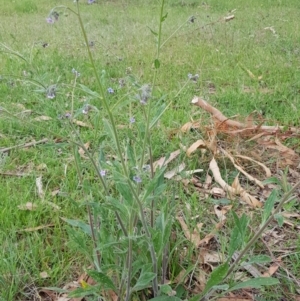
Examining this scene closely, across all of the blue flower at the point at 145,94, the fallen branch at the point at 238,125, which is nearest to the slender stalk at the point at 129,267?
the blue flower at the point at 145,94

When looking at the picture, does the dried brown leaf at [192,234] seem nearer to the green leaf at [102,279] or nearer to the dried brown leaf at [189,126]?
the green leaf at [102,279]

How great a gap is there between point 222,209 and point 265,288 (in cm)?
40

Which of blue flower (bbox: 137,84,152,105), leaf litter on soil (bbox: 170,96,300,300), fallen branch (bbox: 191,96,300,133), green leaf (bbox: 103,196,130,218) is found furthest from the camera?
fallen branch (bbox: 191,96,300,133)

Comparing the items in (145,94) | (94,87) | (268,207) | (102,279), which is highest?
(145,94)

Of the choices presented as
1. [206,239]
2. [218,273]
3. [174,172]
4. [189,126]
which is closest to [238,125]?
[189,126]

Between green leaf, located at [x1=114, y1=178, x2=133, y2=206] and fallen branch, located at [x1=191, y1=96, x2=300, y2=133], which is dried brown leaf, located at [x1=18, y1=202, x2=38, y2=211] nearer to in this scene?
green leaf, located at [x1=114, y1=178, x2=133, y2=206]

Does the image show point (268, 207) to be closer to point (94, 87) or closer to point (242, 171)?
point (242, 171)

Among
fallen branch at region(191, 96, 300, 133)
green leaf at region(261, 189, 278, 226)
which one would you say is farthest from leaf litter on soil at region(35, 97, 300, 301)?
A: green leaf at region(261, 189, 278, 226)

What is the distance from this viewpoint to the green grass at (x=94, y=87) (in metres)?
1.45

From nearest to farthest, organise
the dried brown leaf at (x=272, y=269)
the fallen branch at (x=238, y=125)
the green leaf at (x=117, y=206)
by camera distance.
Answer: the green leaf at (x=117, y=206) < the dried brown leaf at (x=272, y=269) < the fallen branch at (x=238, y=125)

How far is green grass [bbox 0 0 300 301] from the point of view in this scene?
4.75 feet

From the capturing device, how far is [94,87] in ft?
9.87

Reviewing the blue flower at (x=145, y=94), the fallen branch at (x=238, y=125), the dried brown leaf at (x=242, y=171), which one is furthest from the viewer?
the fallen branch at (x=238, y=125)

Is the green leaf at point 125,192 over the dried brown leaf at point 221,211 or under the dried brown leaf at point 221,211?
over
